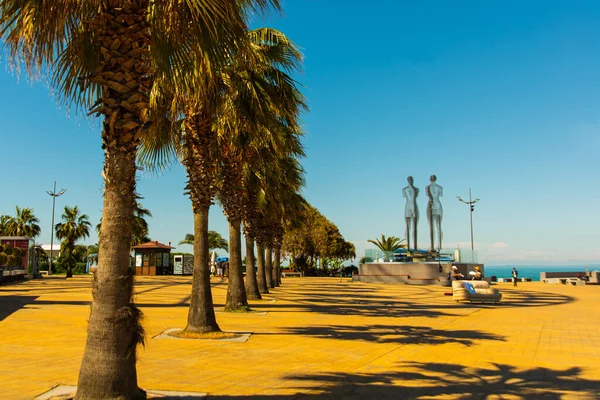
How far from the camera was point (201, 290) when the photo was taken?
1141 cm

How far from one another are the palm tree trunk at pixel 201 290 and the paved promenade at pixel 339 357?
0.81 m

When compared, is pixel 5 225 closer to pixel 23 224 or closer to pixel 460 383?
pixel 23 224

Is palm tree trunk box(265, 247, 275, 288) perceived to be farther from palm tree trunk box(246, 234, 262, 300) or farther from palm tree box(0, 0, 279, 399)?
palm tree box(0, 0, 279, 399)

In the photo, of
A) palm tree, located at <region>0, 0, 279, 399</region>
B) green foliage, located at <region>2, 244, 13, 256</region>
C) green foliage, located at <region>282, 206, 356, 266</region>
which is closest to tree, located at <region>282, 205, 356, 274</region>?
green foliage, located at <region>282, 206, 356, 266</region>

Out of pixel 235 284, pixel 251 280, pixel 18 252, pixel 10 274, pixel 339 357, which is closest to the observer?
pixel 339 357

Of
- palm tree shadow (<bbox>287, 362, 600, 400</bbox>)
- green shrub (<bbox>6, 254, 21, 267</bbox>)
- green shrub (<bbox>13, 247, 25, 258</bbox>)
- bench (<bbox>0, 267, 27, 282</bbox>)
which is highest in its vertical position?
green shrub (<bbox>13, 247, 25, 258</bbox>)

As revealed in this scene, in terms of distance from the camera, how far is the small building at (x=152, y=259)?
49.0 m

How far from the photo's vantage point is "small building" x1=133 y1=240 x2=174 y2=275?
161 ft

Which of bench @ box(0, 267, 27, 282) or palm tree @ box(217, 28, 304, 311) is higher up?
palm tree @ box(217, 28, 304, 311)

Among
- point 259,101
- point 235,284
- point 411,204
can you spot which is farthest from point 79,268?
point 259,101

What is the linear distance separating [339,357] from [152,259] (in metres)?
43.1

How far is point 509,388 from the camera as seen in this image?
6887mm

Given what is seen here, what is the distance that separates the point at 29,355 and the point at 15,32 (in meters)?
5.20

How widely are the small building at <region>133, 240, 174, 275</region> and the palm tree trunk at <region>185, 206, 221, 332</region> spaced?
39.2 m
